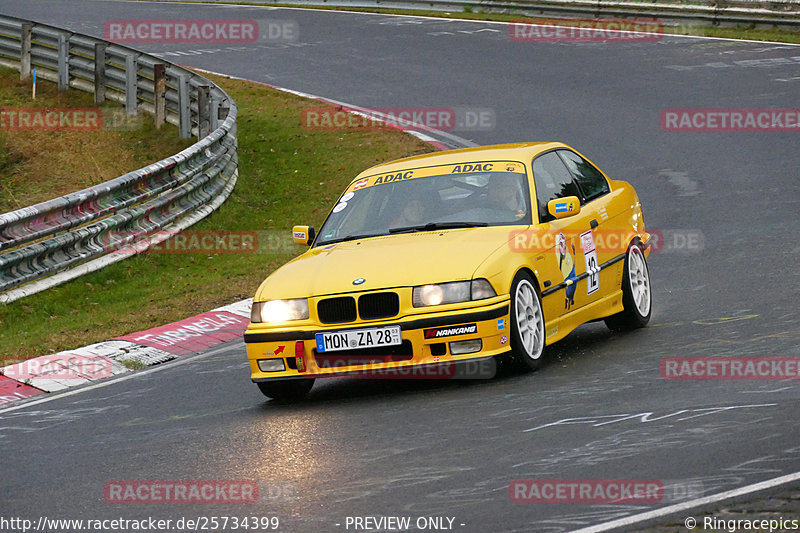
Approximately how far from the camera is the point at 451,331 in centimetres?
803

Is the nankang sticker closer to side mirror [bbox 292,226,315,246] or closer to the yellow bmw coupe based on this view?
the yellow bmw coupe

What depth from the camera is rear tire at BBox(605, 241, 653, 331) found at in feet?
33.0

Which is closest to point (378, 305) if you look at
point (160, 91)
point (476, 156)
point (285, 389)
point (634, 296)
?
point (285, 389)

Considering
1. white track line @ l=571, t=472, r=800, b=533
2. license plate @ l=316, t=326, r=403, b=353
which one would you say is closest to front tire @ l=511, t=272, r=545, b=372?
license plate @ l=316, t=326, r=403, b=353

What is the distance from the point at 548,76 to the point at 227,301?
13.4 meters

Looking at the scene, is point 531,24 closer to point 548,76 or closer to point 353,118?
point 548,76

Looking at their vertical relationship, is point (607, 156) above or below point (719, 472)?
below

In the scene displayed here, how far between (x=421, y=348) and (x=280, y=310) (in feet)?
3.25

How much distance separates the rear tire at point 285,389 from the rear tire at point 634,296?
2704mm

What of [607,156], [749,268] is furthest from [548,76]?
[749,268]

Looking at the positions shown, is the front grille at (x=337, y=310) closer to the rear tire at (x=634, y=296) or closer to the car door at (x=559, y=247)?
the car door at (x=559, y=247)

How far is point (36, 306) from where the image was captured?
39.4 ft

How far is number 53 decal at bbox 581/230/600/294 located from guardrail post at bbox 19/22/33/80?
15318 mm

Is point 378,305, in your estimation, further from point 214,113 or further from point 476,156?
point 214,113
